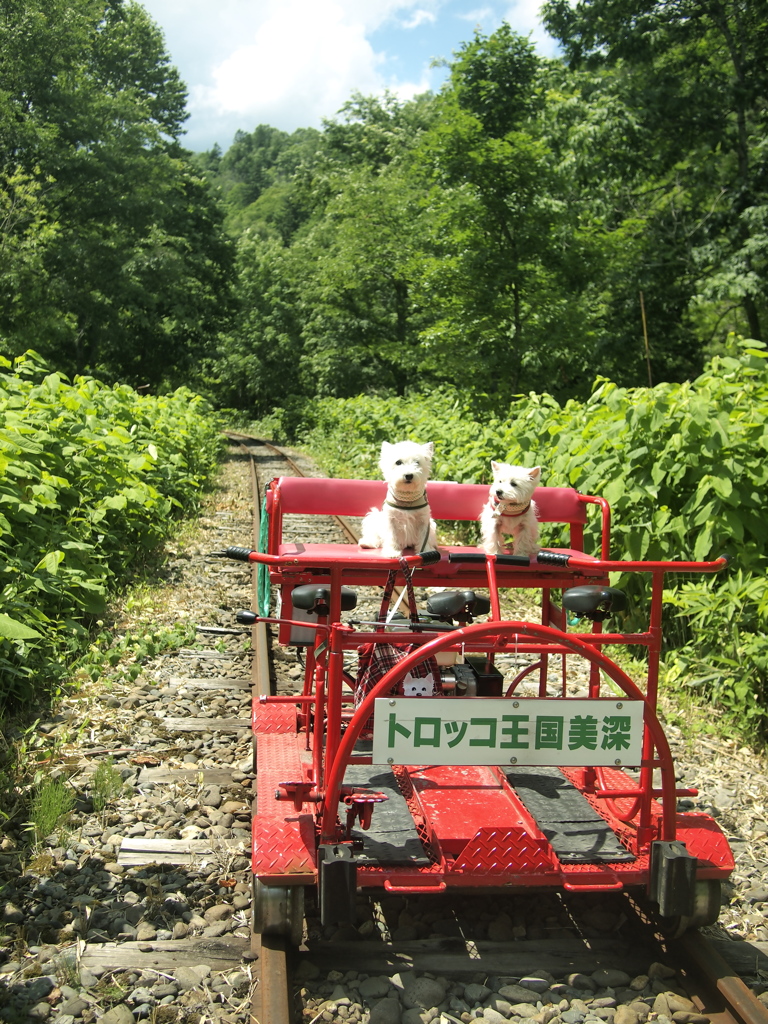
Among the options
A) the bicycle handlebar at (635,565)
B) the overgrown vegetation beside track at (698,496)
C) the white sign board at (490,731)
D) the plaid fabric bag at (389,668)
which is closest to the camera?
the white sign board at (490,731)

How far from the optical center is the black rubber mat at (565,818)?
3.64m

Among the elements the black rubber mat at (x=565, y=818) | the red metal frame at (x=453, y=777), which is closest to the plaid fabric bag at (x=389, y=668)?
the red metal frame at (x=453, y=777)

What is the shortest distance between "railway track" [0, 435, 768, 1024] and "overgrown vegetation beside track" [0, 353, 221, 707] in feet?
3.67

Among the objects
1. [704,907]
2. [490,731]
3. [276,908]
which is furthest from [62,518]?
[704,907]

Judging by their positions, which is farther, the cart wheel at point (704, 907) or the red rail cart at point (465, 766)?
the cart wheel at point (704, 907)

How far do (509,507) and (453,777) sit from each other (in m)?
1.51

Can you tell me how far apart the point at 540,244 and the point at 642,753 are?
14.8 meters

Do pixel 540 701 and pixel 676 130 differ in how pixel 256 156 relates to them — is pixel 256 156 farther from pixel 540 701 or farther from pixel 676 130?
pixel 540 701

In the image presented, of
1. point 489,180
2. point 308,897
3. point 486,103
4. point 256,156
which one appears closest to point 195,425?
point 489,180

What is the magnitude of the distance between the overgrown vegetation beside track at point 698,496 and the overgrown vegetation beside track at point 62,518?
4.31 m

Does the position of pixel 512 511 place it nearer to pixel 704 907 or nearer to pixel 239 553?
pixel 239 553

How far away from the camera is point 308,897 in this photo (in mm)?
3428

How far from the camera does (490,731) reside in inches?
123

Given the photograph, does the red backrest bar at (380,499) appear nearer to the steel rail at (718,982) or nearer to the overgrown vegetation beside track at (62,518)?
the overgrown vegetation beside track at (62,518)
